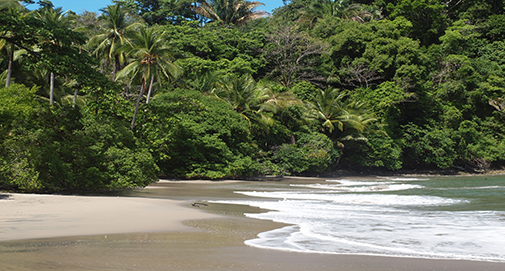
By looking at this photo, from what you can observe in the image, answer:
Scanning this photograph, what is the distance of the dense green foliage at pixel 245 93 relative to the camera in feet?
37.6

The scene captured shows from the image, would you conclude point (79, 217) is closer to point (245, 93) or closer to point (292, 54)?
point (245, 93)

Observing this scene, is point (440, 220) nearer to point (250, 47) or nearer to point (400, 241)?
point (400, 241)

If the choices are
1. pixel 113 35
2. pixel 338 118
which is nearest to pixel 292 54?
pixel 338 118

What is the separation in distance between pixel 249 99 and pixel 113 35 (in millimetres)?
8820

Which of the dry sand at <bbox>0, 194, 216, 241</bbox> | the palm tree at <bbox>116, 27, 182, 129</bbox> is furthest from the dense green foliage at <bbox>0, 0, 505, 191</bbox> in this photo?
the dry sand at <bbox>0, 194, 216, 241</bbox>

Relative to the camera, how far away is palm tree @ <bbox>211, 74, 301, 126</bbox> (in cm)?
2475

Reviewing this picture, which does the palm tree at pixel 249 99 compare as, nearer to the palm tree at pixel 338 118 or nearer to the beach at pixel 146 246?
the palm tree at pixel 338 118

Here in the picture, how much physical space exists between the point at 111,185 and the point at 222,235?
273 inches

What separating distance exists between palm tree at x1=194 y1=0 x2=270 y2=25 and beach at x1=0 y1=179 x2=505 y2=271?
37.2m

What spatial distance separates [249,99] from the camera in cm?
2536

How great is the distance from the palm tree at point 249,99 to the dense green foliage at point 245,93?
0.09 m

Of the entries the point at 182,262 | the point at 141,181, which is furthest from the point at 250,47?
the point at 182,262

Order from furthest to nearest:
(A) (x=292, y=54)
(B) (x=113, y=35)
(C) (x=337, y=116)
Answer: (A) (x=292, y=54) < (C) (x=337, y=116) < (B) (x=113, y=35)

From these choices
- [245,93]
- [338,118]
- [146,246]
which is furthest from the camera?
[338,118]
